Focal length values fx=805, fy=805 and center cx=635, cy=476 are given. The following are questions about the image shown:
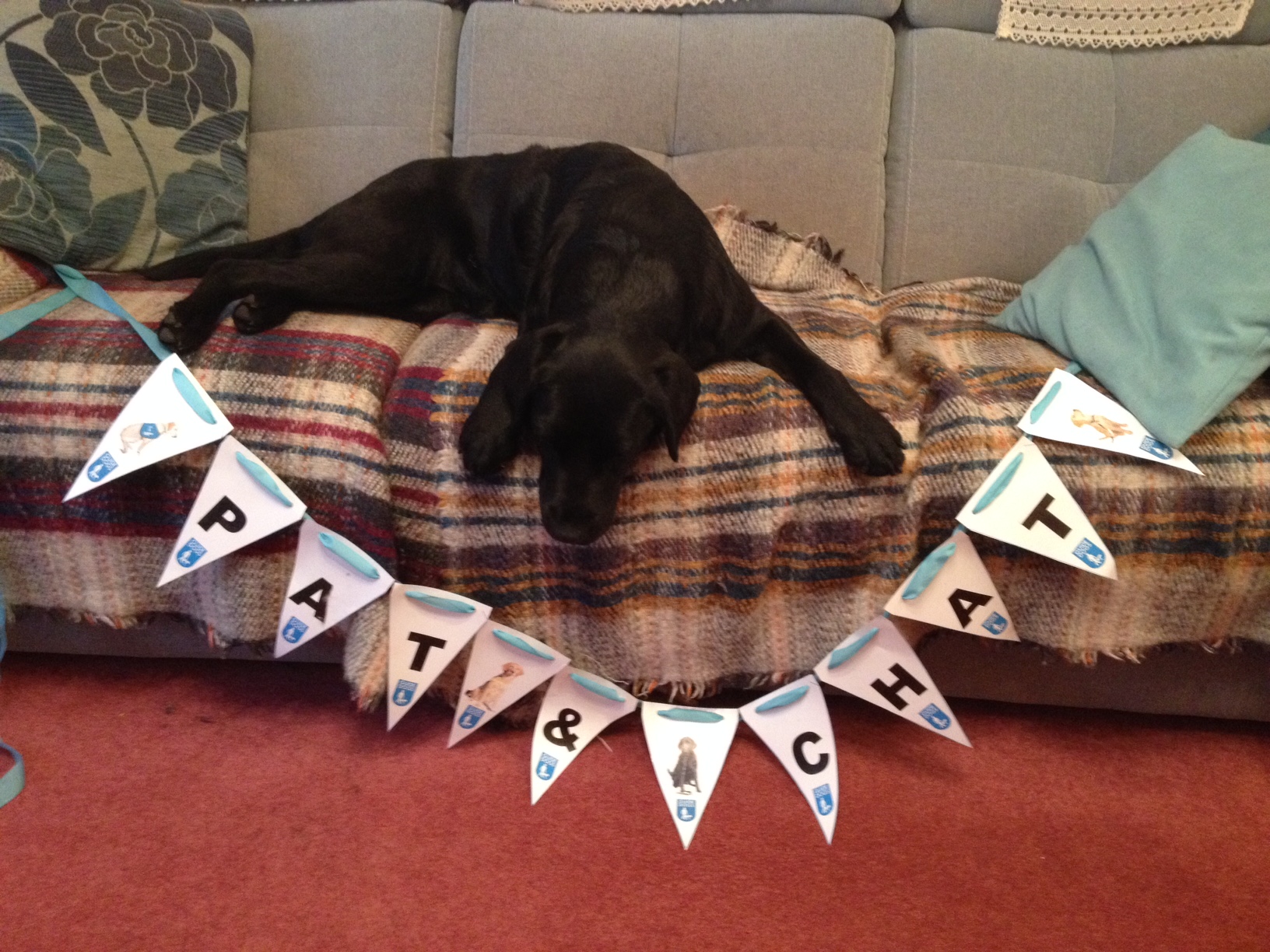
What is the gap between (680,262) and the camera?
132cm

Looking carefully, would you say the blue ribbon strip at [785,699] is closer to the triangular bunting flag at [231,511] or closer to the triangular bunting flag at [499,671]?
the triangular bunting flag at [499,671]

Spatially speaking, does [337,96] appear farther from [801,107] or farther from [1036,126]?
[1036,126]

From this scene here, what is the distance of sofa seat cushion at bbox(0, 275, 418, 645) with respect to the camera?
1144 millimetres

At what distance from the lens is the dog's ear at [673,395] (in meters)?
1.07

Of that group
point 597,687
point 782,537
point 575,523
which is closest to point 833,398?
point 782,537

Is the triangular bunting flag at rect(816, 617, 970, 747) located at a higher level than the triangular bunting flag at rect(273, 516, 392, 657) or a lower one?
lower

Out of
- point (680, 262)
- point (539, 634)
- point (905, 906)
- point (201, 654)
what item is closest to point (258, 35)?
point (680, 262)

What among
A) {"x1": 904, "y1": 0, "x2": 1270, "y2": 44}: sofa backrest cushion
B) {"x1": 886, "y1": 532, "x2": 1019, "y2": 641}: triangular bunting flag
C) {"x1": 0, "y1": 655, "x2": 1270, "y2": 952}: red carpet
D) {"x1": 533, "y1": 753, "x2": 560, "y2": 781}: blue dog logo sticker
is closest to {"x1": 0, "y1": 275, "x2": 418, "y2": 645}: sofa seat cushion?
{"x1": 0, "y1": 655, "x2": 1270, "y2": 952}: red carpet

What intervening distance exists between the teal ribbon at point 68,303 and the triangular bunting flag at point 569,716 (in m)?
0.76

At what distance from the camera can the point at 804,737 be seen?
1188 millimetres

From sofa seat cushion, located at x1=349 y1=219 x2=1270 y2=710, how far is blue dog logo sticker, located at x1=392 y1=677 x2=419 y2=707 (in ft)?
0.12

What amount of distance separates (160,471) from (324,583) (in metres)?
0.29

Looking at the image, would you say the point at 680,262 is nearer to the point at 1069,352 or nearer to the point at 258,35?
the point at 1069,352

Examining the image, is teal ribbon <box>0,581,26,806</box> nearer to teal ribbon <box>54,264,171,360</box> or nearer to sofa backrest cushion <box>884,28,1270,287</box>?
teal ribbon <box>54,264,171,360</box>
